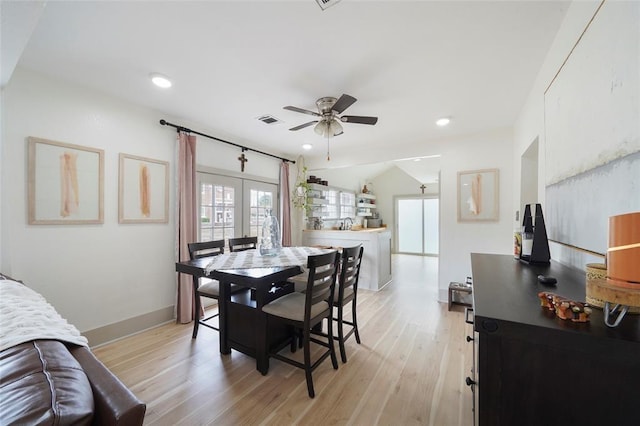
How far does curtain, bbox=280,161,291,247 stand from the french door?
0.22m

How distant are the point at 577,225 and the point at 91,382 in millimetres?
2067

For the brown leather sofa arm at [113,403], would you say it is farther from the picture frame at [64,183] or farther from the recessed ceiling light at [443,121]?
the recessed ceiling light at [443,121]

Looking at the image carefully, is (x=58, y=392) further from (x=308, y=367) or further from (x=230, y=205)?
(x=230, y=205)

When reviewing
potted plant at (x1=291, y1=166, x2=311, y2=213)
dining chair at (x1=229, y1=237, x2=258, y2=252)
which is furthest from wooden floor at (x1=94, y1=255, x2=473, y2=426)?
potted plant at (x1=291, y1=166, x2=311, y2=213)

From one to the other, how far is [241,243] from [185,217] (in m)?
0.72

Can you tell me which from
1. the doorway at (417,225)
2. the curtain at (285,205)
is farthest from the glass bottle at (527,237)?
the doorway at (417,225)

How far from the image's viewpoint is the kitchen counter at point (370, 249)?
427 centimetres

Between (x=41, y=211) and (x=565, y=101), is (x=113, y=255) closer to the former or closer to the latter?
(x=41, y=211)

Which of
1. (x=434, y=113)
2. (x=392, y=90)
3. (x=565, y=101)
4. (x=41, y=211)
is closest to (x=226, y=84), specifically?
(x=392, y=90)

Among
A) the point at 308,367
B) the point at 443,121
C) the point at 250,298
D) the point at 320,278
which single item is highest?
the point at 443,121

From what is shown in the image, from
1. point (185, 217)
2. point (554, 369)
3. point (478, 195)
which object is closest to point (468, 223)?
point (478, 195)

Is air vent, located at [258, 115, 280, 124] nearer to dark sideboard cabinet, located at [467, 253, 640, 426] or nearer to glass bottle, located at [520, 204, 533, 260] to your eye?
glass bottle, located at [520, 204, 533, 260]

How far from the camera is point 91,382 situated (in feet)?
2.33

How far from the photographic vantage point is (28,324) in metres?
0.96
